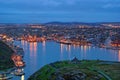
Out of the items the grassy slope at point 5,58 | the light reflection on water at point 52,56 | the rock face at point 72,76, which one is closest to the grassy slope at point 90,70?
the rock face at point 72,76

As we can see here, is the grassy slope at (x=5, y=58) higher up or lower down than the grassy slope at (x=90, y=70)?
lower down

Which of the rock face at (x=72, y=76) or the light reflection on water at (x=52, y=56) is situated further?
the light reflection on water at (x=52, y=56)

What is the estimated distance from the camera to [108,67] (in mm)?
22328

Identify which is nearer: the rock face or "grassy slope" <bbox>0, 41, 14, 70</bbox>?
the rock face

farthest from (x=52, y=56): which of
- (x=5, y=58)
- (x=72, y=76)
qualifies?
(x=72, y=76)

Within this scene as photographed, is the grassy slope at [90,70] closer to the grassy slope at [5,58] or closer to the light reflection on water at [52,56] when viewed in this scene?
the light reflection on water at [52,56]

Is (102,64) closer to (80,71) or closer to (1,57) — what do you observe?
Answer: (80,71)

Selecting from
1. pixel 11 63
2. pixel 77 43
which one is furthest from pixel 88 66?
pixel 77 43

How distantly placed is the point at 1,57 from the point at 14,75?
13.1 metres

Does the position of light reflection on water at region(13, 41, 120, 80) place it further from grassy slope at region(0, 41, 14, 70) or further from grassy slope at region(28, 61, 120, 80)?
grassy slope at region(28, 61, 120, 80)

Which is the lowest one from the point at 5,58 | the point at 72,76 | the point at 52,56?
the point at 52,56

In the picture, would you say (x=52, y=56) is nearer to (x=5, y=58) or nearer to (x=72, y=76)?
(x=5, y=58)

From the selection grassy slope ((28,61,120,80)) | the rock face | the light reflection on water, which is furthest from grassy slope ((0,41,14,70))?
the rock face

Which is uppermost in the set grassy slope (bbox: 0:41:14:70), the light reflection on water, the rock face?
the rock face
